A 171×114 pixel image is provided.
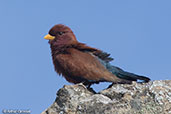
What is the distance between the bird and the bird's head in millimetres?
192

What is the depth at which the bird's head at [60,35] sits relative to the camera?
25.7ft

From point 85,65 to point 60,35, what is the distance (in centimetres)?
137

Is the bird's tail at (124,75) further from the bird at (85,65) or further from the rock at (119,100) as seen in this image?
the rock at (119,100)

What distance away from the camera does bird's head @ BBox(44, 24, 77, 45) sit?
783 centimetres

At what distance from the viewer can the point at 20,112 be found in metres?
6.15

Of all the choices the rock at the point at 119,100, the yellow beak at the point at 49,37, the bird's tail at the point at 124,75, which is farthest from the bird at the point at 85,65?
the rock at the point at 119,100

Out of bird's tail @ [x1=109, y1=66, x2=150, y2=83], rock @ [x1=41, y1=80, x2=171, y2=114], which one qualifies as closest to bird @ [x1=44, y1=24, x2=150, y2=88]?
bird's tail @ [x1=109, y1=66, x2=150, y2=83]

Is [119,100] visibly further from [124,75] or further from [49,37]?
[49,37]

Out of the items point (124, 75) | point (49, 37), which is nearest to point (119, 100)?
point (124, 75)

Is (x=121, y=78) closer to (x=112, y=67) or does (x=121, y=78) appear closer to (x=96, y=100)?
(x=112, y=67)

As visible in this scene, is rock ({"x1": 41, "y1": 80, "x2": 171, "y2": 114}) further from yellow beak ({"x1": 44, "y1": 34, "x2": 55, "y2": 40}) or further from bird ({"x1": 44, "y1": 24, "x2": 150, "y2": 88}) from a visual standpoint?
yellow beak ({"x1": 44, "y1": 34, "x2": 55, "y2": 40})

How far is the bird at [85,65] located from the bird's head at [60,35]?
192mm

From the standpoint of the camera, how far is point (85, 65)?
6984 millimetres

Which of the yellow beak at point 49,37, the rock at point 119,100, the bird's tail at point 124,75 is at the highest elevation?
the yellow beak at point 49,37
